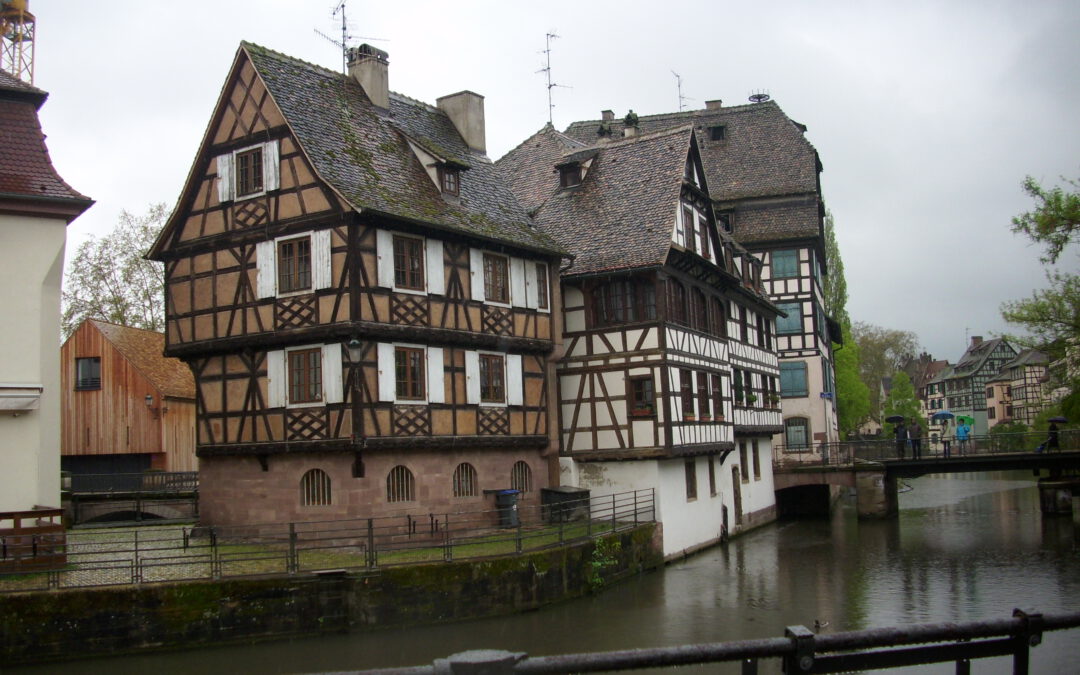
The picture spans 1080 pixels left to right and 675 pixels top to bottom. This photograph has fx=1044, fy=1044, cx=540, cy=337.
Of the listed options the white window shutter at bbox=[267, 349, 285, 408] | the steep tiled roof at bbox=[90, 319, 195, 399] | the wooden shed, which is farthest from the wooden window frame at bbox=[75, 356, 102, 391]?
the white window shutter at bbox=[267, 349, 285, 408]

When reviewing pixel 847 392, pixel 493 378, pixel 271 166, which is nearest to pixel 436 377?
pixel 493 378

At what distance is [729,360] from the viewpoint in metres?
36.0

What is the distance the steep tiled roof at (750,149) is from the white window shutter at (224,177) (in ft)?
83.9

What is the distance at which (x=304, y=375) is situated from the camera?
78.8 feet

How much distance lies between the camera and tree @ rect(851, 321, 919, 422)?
97.0m

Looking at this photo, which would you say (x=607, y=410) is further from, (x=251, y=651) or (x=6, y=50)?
(x=6, y=50)

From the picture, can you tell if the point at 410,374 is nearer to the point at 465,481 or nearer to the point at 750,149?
the point at 465,481

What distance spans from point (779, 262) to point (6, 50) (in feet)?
133

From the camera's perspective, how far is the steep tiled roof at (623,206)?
29625 millimetres

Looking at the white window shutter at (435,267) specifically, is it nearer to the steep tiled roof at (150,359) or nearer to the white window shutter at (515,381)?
the white window shutter at (515,381)

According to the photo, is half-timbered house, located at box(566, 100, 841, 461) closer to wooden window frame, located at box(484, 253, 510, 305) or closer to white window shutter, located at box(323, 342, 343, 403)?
wooden window frame, located at box(484, 253, 510, 305)

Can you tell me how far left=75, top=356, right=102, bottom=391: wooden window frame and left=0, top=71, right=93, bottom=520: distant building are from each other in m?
16.6

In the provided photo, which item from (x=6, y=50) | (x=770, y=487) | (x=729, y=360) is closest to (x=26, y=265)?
(x=729, y=360)

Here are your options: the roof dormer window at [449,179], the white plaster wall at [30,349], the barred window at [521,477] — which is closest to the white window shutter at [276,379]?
the white plaster wall at [30,349]
